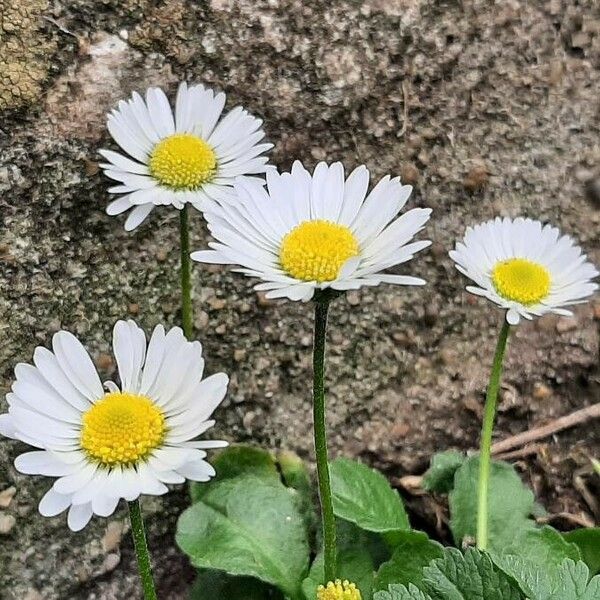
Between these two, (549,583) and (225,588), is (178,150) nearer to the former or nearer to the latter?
(225,588)

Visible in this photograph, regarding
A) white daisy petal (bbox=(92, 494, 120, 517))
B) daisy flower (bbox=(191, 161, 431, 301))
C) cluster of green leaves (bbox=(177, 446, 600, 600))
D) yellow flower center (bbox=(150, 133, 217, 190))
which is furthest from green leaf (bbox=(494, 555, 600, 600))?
yellow flower center (bbox=(150, 133, 217, 190))

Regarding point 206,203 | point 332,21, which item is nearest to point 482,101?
point 332,21

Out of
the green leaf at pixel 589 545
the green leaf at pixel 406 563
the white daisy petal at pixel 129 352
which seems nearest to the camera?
the white daisy petal at pixel 129 352

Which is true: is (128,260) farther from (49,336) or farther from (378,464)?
(378,464)

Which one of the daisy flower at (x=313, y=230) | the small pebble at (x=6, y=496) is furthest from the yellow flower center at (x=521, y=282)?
the small pebble at (x=6, y=496)

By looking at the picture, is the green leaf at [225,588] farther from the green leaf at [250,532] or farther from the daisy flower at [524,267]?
the daisy flower at [524,267]

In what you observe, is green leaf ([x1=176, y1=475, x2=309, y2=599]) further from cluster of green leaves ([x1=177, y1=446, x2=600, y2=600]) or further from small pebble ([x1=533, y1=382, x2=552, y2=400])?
small pebble ([x1=533, y1=382, x2=552, y2=400])
